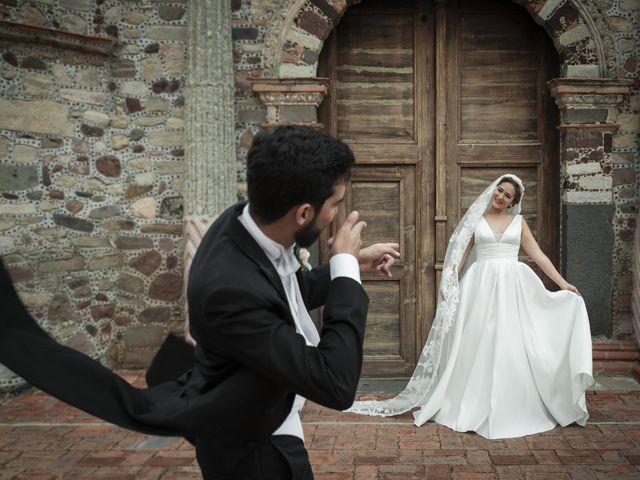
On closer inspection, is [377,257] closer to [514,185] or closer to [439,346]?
[439,346]

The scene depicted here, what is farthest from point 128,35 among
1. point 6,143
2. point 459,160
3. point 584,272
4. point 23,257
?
point 584,272

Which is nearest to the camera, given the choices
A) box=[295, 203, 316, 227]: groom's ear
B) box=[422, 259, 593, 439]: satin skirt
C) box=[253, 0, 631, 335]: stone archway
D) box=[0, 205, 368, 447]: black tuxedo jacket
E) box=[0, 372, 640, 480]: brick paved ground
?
box=[0, 205, 368, 447]: black tuxedo jacket

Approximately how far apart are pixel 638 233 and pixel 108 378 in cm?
529

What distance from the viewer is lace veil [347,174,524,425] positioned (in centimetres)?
500

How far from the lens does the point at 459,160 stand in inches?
247

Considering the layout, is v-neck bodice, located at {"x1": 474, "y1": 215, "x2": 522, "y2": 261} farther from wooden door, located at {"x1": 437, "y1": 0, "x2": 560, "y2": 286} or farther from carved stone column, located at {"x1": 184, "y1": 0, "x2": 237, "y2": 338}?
carved stone column, located at {"x1": 184, "y1": 0, "x2": 237, "y2": 338}

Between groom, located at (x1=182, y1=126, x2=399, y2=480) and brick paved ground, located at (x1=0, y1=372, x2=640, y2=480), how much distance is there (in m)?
2.35

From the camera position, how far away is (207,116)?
228 inches

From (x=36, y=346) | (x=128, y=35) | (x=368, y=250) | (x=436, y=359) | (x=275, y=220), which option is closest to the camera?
(x=36, y=346)

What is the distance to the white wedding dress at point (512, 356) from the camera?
473 centimetres

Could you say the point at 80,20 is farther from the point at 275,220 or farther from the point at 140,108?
the point at 275,220

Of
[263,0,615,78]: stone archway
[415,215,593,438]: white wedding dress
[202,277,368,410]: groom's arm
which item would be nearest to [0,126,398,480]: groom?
[202,277,368,410]: groom's arm

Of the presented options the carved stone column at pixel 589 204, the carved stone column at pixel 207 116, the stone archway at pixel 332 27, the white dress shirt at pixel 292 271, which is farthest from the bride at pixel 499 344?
the white dress shirt at pixel 292 271

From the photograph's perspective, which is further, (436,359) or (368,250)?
(436,359)
